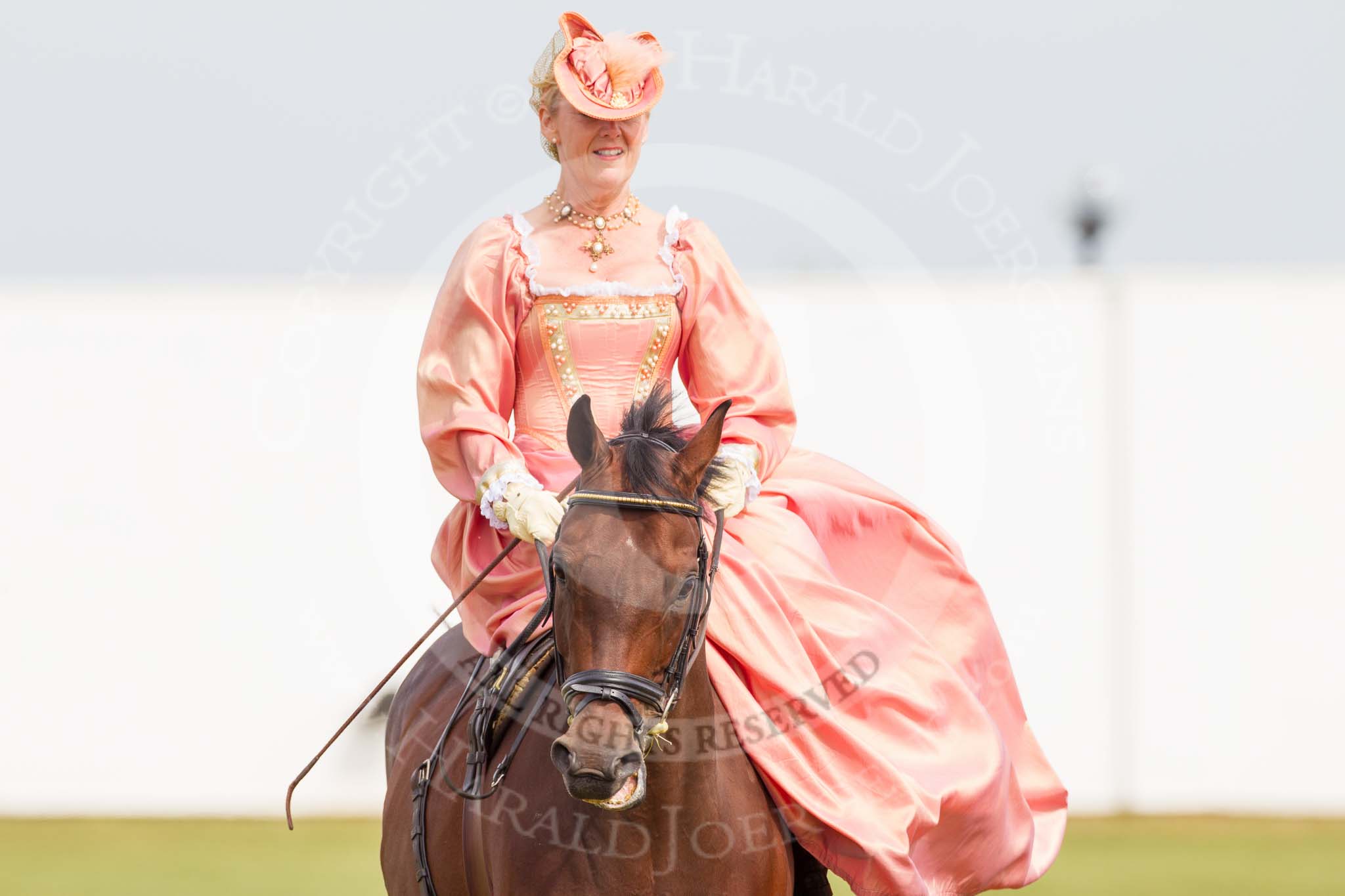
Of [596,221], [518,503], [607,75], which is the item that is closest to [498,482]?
[518,503]

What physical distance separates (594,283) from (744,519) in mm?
669

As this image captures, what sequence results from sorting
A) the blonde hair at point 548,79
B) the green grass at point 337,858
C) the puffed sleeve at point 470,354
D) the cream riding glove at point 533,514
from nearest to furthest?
1. the cream riding glove at point 533,514
2. the puffed sleeve at point 470,354
3. the blonde hair at point 548,79
4. the green grass at point 337,858

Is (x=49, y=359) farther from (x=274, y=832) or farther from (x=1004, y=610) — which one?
(x=1004, y=610)

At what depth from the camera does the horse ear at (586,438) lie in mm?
2910

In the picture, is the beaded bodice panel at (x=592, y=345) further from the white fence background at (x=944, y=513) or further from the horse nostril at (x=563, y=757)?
the white fence background at (x=944, y=513)

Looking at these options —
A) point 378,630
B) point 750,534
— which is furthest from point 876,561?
point 378,630

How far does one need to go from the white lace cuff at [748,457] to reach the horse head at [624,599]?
1.71 feet

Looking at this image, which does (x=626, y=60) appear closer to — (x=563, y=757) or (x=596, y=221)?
(x=596, y=221)

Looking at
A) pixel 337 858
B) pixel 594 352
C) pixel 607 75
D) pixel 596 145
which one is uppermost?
pixel 607 75

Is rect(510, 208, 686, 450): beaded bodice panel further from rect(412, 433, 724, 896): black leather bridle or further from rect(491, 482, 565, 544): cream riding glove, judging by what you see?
rect(412, 433, 724, 896): black leather bridle

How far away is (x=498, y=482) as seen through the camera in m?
3.43

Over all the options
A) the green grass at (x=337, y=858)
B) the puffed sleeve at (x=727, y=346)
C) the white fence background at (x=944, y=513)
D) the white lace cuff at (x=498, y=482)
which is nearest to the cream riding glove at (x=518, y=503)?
the white lace cuff at (x=498, y=482)

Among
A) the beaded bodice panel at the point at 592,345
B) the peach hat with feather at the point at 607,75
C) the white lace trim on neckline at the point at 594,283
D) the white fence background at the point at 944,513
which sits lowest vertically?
the white fence background at the point at 944,513

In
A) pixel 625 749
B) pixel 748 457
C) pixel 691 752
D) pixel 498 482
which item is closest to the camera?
pixel 625 749
